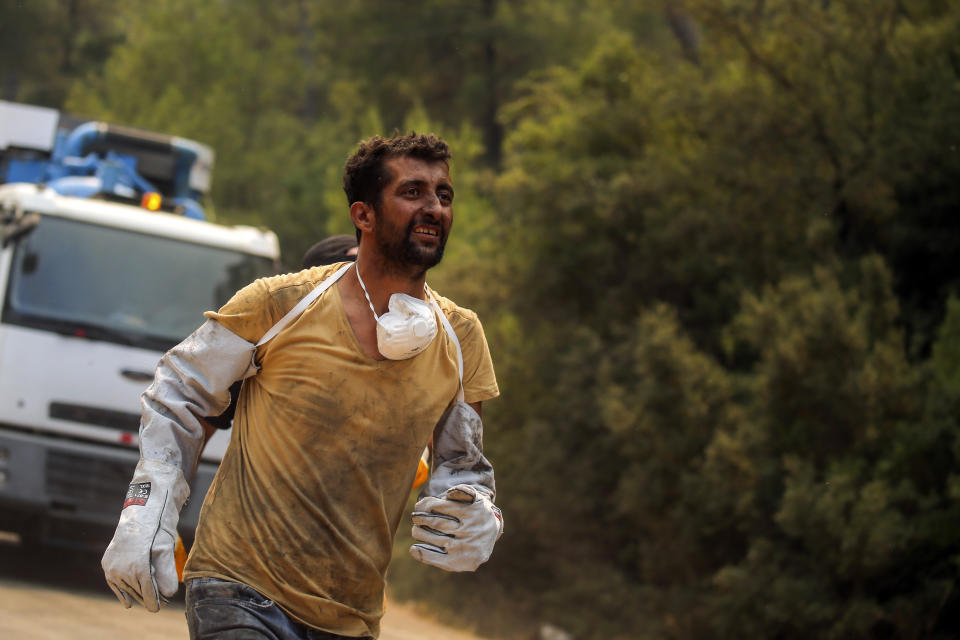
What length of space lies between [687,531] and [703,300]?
2.48m

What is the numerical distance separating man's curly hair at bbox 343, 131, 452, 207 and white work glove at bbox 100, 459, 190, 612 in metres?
0.90

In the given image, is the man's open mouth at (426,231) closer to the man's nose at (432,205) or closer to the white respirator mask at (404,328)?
the man's nose at (432,205)

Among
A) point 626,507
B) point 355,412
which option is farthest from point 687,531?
point 355,412

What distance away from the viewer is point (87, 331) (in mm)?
8875

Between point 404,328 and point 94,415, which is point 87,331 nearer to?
point 94,415

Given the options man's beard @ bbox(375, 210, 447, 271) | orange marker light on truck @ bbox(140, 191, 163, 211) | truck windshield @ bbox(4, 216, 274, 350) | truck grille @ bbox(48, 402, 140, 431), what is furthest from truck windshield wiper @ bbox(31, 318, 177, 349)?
man's beard @ bbox(375, 210, 447, 271)

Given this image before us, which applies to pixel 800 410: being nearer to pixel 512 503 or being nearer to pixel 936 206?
pixel 936 206

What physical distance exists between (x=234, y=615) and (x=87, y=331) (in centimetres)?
619

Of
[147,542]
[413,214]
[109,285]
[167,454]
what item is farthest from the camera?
[109,285]

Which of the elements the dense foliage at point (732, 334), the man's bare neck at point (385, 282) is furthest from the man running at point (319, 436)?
the dense foliage at point (732, 334)

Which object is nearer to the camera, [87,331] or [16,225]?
[87,331]

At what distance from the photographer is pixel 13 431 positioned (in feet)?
29.0

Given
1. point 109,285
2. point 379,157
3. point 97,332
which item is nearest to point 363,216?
point 379,157

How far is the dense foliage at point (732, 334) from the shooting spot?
344 inches
